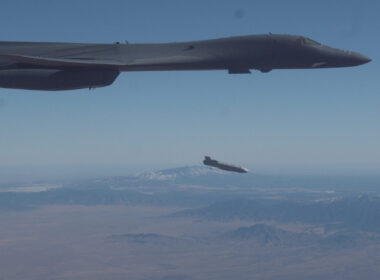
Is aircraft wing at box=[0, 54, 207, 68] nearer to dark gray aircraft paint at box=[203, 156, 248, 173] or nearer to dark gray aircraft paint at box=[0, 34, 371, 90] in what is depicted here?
dark gray aircraft paint at box=[0, 34, 371, 90]

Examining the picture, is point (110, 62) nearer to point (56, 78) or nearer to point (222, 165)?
point (56, 78)

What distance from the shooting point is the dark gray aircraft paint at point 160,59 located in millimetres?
20609

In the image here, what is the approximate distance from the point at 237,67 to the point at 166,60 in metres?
3.91

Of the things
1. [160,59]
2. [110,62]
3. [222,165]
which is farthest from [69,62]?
[222,165]

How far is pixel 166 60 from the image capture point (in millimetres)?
20406

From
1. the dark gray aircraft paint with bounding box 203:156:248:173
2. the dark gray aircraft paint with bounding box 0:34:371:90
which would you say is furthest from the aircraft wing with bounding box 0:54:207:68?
the dark gray aircraft paint with bounding box 203:156:248:173

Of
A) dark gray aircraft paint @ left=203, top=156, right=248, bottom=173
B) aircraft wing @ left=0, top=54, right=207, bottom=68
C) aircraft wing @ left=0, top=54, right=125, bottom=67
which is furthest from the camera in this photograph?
dark gray aircraft paint @ left=203, top=156, right=248, bottom=173

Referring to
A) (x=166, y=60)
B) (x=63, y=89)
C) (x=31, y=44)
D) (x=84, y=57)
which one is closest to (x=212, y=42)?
(x=166, y=60)

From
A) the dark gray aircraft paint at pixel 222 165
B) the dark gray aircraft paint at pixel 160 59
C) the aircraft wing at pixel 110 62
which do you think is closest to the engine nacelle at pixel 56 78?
the dark gray aircraft paint at pixel 160 59

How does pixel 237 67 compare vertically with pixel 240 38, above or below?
below

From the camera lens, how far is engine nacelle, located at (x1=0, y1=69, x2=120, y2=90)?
20672 millimetres

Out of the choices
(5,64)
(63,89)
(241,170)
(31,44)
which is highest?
(31,44)

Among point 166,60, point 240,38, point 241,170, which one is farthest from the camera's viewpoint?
point 241,170

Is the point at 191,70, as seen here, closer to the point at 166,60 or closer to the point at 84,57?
the point at 166,60
